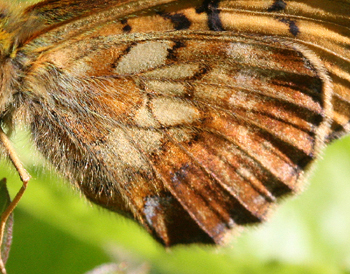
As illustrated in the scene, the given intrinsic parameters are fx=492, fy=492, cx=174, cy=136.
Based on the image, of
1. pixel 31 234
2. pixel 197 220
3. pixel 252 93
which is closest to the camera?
pixel 252 93

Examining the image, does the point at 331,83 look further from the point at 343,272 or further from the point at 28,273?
the point at 28,273

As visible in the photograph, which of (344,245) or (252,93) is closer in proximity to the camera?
(252,93)

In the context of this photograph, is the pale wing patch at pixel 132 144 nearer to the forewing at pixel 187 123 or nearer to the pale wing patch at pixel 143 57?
the forewing at pixel 187 123

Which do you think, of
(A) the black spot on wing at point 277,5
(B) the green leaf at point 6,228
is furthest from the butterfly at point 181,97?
(B) the green leaf at point 6,228

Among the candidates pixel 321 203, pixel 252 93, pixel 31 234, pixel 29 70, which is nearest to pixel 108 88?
pixel 29 70

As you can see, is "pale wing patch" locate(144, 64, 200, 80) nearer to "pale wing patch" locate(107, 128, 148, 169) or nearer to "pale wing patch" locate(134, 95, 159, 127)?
"pale wing patch" locate(134, 95, 159, 127)

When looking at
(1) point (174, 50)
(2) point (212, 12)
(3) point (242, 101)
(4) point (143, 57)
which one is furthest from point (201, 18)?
(3) point (242, 101)

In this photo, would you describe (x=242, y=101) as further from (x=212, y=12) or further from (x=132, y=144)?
(x=132, y=144)
